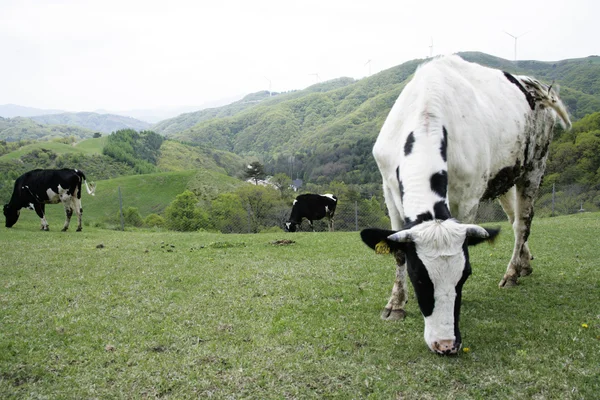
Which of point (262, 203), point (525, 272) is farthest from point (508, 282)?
point (262, 203)

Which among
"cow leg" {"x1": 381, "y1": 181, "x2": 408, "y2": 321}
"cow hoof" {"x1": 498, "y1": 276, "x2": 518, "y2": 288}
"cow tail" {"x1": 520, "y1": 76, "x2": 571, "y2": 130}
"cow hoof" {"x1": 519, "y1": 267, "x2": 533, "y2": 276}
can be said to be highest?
"cow tail" {"x1": 520, "y1": 76, "x2": 571, "y2": 130}

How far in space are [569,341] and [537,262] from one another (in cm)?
434

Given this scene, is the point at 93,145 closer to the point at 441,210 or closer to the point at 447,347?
the point at 441,210

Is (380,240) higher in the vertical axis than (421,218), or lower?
lower

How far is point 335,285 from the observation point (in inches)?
269

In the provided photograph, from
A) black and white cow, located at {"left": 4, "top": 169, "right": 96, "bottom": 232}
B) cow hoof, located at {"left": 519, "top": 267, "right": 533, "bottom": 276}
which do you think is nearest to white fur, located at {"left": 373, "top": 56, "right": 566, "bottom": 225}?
cow hoof, located at {"left": 519, "top": 267, "right": 533, "bottom": 276}

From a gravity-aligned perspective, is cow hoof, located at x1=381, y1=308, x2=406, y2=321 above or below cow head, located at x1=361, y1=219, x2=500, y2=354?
below

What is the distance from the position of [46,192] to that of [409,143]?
1689 centimetres

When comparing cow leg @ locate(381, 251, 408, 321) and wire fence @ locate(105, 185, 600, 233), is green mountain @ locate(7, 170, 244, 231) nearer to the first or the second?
wire fence @ locate(105, 185, 600, 233)

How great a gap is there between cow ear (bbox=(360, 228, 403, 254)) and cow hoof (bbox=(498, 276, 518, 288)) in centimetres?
336

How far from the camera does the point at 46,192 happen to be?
55.4ft

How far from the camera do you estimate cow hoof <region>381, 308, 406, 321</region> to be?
505cm

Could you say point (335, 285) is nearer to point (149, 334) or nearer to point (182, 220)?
point (149, 334)

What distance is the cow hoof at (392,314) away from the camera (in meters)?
5.05
